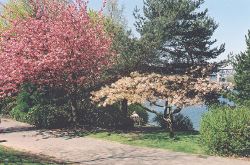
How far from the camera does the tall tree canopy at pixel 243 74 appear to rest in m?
23.7

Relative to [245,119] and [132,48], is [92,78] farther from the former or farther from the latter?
[245,119]

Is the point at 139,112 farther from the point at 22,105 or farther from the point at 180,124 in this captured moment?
the point at 22,105

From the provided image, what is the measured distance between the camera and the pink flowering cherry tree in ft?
83.7

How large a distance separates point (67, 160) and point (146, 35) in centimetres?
1147

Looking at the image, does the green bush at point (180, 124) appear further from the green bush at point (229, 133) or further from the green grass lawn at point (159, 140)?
the green bush at point (229, 133)

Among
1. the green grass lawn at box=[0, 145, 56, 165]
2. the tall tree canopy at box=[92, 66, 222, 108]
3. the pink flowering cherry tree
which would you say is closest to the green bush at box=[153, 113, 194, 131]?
the tall tree canopy at box=[92, 66, 222, 108]

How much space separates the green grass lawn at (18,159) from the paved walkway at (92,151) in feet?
3.28

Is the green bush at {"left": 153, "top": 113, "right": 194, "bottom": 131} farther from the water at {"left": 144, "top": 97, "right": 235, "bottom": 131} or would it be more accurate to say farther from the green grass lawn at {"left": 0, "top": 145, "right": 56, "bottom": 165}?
the green grass lawn at {"left": 0, "top": 145, "right": 56, "bottom": 165}

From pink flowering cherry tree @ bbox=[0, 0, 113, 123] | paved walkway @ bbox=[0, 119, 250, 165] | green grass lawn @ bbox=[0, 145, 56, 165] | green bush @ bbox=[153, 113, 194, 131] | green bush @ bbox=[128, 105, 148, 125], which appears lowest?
green grass lawn @ bbox=[0, 145, 56, 165]

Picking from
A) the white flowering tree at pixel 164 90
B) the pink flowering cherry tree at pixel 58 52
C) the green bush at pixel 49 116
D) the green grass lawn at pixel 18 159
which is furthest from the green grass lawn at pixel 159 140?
the green grass lawn at pixel 18 159

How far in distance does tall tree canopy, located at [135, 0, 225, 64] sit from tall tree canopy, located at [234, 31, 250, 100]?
14.5ft

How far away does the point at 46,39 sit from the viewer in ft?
86.7

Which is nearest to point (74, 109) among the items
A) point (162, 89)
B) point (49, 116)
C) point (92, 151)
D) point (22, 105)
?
point (49, 116)

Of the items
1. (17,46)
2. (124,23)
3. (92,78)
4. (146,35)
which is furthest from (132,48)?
(124,23)
